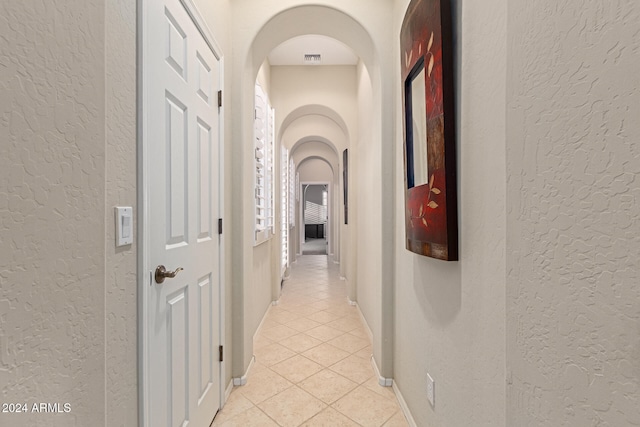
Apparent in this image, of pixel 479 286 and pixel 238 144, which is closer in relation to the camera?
pixel 479 286

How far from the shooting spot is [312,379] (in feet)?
6.97

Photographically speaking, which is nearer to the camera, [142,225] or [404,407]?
[142,225]

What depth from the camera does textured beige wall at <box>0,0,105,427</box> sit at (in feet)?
1.81

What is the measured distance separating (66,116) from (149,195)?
41 centimetres

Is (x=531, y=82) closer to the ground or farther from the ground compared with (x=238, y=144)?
closer to the ground

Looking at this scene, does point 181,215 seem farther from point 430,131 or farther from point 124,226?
point 430,131

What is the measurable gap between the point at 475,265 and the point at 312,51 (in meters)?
3.49

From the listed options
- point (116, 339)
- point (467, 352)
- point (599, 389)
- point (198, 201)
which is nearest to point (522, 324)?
point (599, 389)

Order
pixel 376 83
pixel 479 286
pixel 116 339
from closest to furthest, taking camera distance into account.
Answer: pixel 116 339
pixel 479 286
pixel 376 83

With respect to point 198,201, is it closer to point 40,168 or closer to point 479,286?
point 40,168

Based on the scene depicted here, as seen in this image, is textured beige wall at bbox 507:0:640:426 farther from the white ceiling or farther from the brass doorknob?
the white ceiling

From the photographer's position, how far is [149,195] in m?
1.05

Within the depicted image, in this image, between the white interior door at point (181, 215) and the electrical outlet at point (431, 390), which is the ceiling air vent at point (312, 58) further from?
the electrical outlet at point (431, 390)

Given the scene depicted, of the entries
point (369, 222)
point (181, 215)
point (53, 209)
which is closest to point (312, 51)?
point (369, 222)
